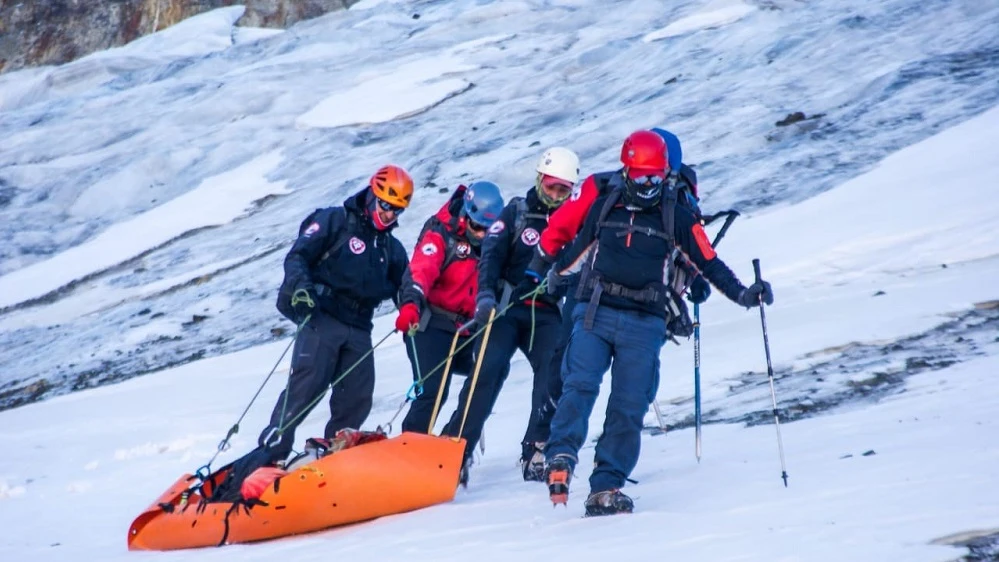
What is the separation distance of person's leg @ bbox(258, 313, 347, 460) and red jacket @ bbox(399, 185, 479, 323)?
47 cm

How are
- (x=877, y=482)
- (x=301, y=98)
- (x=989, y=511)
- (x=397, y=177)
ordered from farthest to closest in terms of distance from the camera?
1. (x=301, y=98)
2. (x=397, y=177)
3. (x=877, y=482)
4. (x=989, y=511)

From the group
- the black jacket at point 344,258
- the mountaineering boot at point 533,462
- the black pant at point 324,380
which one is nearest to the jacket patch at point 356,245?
the black jacket at point 344,258

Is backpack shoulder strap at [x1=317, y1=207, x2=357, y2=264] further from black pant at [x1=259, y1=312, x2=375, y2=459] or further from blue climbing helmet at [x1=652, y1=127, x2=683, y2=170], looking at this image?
blue climbing helmet at [x1=652, y1=127, x2=683, y2=170]

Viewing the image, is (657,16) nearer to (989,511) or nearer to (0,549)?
(0,549)

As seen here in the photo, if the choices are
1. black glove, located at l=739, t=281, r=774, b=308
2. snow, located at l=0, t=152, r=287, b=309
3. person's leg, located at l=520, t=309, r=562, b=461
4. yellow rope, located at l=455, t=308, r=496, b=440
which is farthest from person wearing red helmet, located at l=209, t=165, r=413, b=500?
snow, located at l=0, t=152, r=287, b=309

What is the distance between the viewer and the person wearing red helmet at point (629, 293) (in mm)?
5832

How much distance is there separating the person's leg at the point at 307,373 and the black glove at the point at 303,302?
8 cm

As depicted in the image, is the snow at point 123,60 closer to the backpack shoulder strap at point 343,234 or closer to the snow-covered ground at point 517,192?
the snow-covered ground at point 517,192

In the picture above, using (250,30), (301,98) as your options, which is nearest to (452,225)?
(301,98)

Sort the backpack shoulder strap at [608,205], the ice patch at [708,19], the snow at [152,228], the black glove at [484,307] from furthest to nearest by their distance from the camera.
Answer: the ice patch at [708,19] < the snow at [152,228] < the black glove at [484,307] < the backpack shoulder strap at [608,205]

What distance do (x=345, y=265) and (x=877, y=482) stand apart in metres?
3.42

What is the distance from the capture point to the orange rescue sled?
6.33m

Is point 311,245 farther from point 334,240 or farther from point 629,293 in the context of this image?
point 629,293

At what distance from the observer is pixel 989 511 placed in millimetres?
4305
